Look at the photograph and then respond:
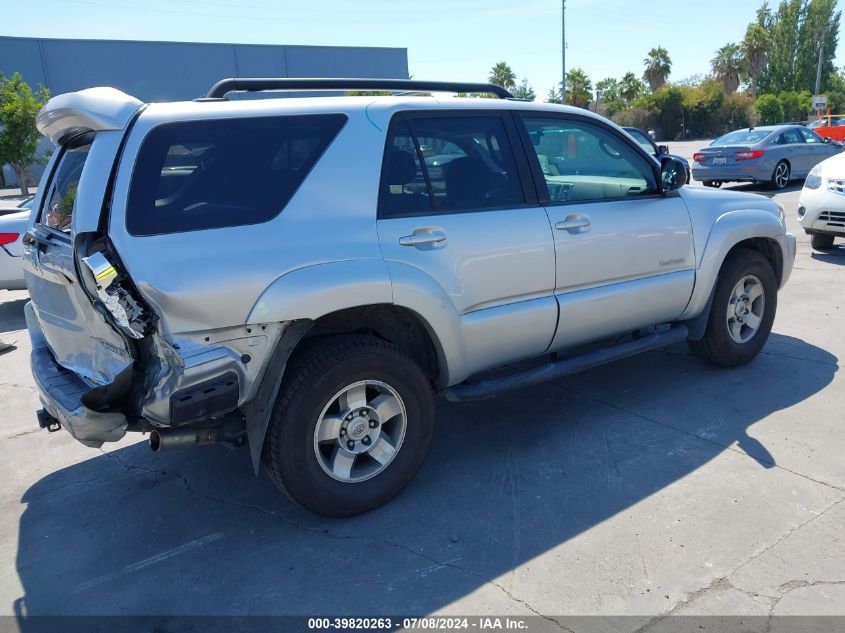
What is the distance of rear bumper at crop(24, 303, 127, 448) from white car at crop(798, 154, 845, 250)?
8929 mm

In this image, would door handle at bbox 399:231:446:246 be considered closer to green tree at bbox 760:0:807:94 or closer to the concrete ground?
the concrete ground

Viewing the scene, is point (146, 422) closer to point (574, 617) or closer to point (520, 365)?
point (574, 617)

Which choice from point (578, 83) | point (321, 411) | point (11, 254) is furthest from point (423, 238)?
point (578, 83)

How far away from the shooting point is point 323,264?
313 cm

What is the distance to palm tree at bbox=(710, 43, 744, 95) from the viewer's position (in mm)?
74938

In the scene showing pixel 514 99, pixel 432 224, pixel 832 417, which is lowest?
pixel 832 417

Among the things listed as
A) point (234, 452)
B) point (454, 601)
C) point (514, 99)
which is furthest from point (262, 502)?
point (514, 99)

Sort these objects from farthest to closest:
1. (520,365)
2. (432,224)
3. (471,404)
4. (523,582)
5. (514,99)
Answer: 1. (520,365)
2. (471,404)
3. (514,99)
4. (432,224)
5. (523,582)

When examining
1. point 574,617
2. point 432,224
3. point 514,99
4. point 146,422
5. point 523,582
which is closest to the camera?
point 574,617

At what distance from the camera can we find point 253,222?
304 centimetres

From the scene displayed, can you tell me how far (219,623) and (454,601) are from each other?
0.94 metres

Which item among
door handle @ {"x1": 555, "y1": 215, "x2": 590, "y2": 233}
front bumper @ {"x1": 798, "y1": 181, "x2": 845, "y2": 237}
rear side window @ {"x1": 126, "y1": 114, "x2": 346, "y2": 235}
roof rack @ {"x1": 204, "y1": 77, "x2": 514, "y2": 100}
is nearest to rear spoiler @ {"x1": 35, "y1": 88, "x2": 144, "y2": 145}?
rear side window @ {"x1": 126, "y1": 114, "x2": 346, "y2": 235}

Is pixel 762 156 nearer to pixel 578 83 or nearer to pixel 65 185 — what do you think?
pixel 65 185

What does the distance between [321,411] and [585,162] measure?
2.43m
